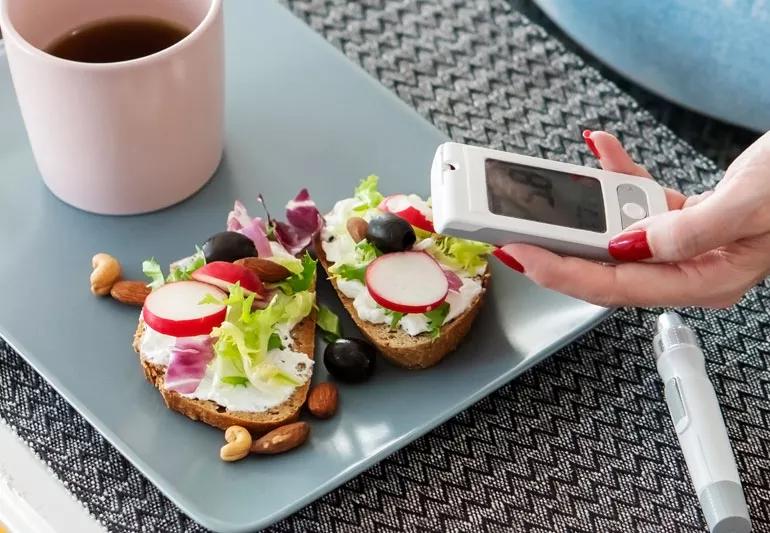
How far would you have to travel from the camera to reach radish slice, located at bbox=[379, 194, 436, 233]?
1163 mm

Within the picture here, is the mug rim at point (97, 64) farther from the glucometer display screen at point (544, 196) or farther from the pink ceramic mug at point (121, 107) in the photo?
the glucometer display screen at point (544, 196)

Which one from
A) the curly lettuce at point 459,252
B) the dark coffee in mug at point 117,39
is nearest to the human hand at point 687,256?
the curly lettuce at point 459,252

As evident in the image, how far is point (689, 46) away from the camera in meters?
1.41

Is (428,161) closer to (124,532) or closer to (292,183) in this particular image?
(292,183)

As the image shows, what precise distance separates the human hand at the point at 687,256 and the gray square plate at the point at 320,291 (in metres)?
0.10

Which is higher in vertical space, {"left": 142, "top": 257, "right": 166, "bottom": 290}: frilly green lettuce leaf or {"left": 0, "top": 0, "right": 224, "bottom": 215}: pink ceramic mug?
{"left": 0, "top": 0, "right": 224, "bottom": 215}: pink ceramic mug

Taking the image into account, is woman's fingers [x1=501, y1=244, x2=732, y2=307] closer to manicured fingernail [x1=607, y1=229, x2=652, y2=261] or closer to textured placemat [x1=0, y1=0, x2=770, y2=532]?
manicured fingernail [x1=607, y1=229, x2=652, y2=261]

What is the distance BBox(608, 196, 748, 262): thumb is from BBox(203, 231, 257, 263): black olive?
38 cm

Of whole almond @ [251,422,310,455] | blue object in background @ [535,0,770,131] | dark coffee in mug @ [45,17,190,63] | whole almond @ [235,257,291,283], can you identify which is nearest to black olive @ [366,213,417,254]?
whole almond @ [235,257,291,283]

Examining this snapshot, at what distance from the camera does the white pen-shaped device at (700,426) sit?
1049 millimetres

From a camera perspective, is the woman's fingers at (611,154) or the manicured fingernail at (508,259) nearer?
the manicured fingernail at (508,259)

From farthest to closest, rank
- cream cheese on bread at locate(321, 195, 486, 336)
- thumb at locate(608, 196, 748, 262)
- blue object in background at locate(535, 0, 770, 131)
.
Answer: blue object in background at locate(535, 0, 770, 131), cream cheese on bread at locate(321, 195, 486, 336), thumb at locate(608, 196, 748, 262)

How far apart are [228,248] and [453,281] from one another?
0.24 meters

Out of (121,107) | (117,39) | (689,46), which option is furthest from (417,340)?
(689,46)
